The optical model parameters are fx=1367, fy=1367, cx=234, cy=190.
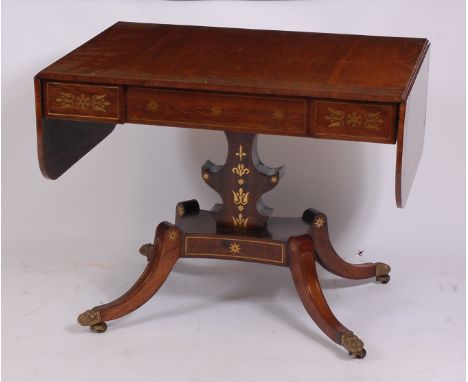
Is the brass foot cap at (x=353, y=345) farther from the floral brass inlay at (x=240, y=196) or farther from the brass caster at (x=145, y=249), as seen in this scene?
the brass caster at (x=145, y=249)

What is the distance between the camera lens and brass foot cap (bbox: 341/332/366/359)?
156 inches

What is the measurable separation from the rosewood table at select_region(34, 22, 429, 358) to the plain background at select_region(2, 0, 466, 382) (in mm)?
134

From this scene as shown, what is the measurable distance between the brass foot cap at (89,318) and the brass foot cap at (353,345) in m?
0.75

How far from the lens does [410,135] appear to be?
3799 mm

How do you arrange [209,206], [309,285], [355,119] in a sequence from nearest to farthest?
[355,119]
[309,285]
[209,206]

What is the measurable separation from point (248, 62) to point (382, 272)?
100 centimetres

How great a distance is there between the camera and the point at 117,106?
12.5 ft

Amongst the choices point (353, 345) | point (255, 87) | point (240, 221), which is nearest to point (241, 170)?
point (240, 221)

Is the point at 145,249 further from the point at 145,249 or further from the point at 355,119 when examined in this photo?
the point at 355,119

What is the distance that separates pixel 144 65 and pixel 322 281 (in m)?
1.09

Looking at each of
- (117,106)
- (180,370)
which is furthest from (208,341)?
(117,106)

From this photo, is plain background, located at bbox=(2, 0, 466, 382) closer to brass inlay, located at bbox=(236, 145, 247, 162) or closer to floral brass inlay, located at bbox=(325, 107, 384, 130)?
brass inlay, located at bbox=(236, 145, 247, 162)

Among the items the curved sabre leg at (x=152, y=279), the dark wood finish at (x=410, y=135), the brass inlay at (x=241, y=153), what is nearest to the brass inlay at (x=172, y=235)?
the curved sabre leg at (x=152, y=279)

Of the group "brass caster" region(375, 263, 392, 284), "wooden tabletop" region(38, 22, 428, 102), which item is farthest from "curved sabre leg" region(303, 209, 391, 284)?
"wooden tabletop" region(38, 22, 428, 102)
